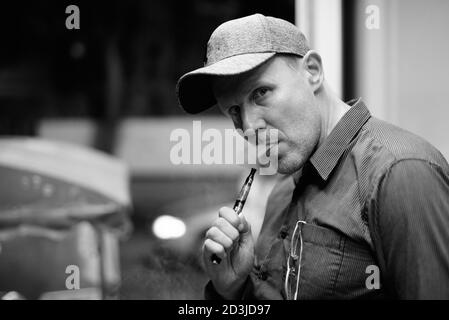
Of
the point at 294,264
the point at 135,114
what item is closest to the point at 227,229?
the point at 294,264

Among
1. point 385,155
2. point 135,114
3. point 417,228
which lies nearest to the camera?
point 417,228

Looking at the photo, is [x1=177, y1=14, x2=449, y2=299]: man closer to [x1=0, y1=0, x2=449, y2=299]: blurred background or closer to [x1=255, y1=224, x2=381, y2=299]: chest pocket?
[x1=255, y1=224, x2=381, y2=299]: chest pocket

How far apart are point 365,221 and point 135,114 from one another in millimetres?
2272

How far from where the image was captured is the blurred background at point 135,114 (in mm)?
2260

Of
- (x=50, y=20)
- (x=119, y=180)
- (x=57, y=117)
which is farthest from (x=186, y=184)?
(x=50, y=20)

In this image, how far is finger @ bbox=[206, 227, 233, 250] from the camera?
1424mm

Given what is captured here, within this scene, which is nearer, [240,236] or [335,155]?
[335,155]

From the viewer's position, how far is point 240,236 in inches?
62.6

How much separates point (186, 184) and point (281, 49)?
5.87ft

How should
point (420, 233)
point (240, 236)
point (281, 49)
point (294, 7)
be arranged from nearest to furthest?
1. point (420, 233)
2. point (281, 49)
3. point (240, 236)
4. point (294, 7)

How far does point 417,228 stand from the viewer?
1198mm

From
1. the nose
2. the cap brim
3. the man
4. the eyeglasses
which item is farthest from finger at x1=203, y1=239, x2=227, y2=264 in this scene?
the cap brim

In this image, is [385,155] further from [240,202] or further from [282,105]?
[240,202]
